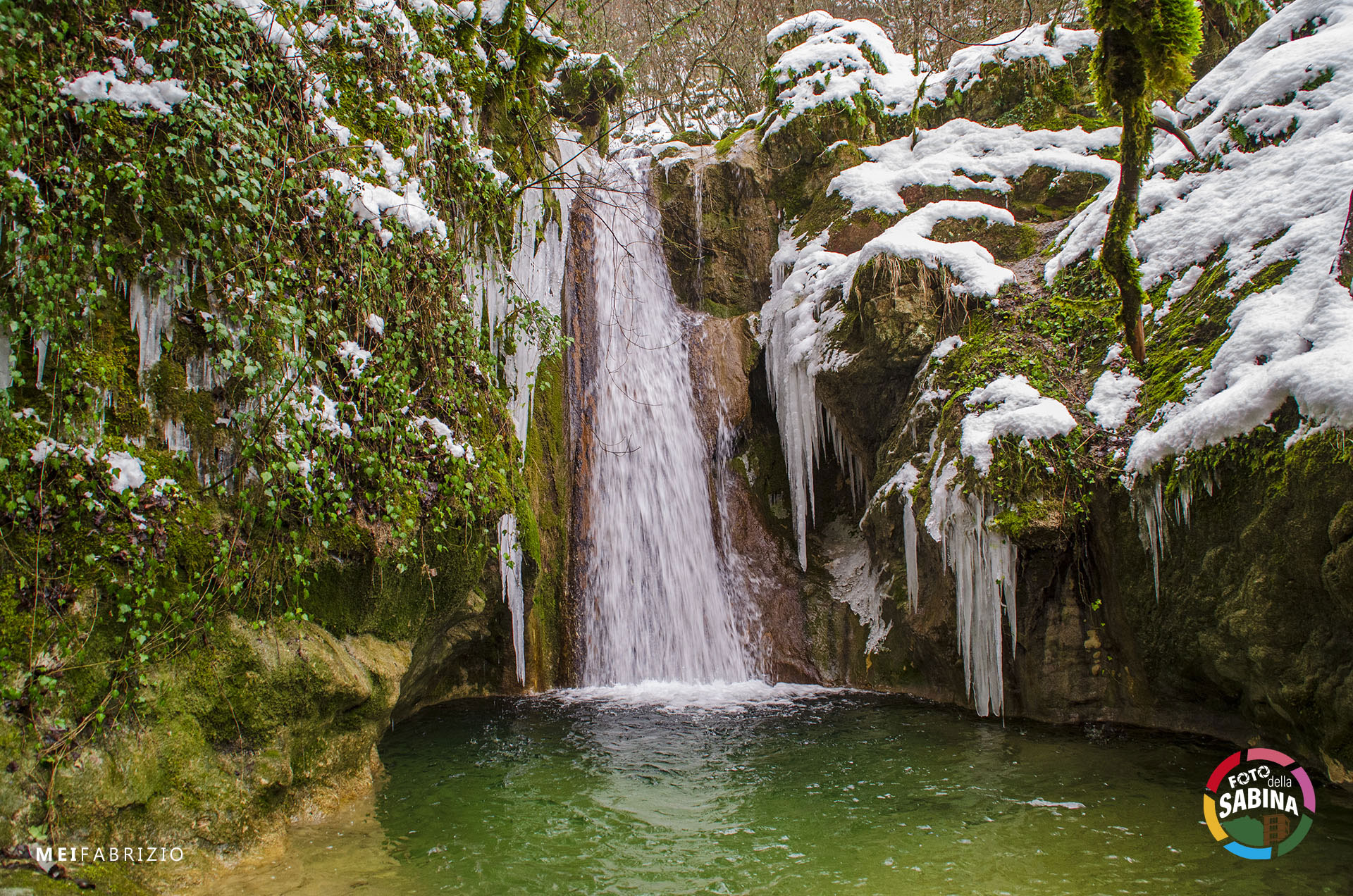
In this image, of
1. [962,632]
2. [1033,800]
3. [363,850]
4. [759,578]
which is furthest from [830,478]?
[363,850]

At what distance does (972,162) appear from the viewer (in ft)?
30.3

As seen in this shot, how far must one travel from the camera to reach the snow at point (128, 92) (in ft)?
11.8

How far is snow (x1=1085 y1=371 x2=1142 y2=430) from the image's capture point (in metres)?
5.87

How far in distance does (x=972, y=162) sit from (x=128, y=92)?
8.84 meters

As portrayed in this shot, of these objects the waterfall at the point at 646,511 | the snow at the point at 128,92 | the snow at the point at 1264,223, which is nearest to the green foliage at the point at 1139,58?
the snow at the point at 1264,223

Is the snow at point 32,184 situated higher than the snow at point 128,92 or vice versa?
the snow at point 128,92

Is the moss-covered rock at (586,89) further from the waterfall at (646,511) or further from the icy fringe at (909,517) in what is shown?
the icy fringe at (909,517)

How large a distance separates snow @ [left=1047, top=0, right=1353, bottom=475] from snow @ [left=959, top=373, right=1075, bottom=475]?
65 cm

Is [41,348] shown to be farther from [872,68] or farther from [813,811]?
[872,68]

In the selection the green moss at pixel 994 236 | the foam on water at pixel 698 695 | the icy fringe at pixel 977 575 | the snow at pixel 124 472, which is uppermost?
the green moss at pixel 994 236

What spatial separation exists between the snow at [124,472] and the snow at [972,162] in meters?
8.26

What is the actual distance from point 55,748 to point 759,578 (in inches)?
269

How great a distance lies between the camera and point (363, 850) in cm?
396

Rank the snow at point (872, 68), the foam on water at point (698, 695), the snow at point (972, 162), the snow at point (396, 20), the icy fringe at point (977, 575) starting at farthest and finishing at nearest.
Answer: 1. the snow at point (872, 68)
2. the snow at point (972, 162)
3. the foam on water at point (698, 695)
4. the icy fringe at point (977, 575)
5. the snow at point (396, 20)
